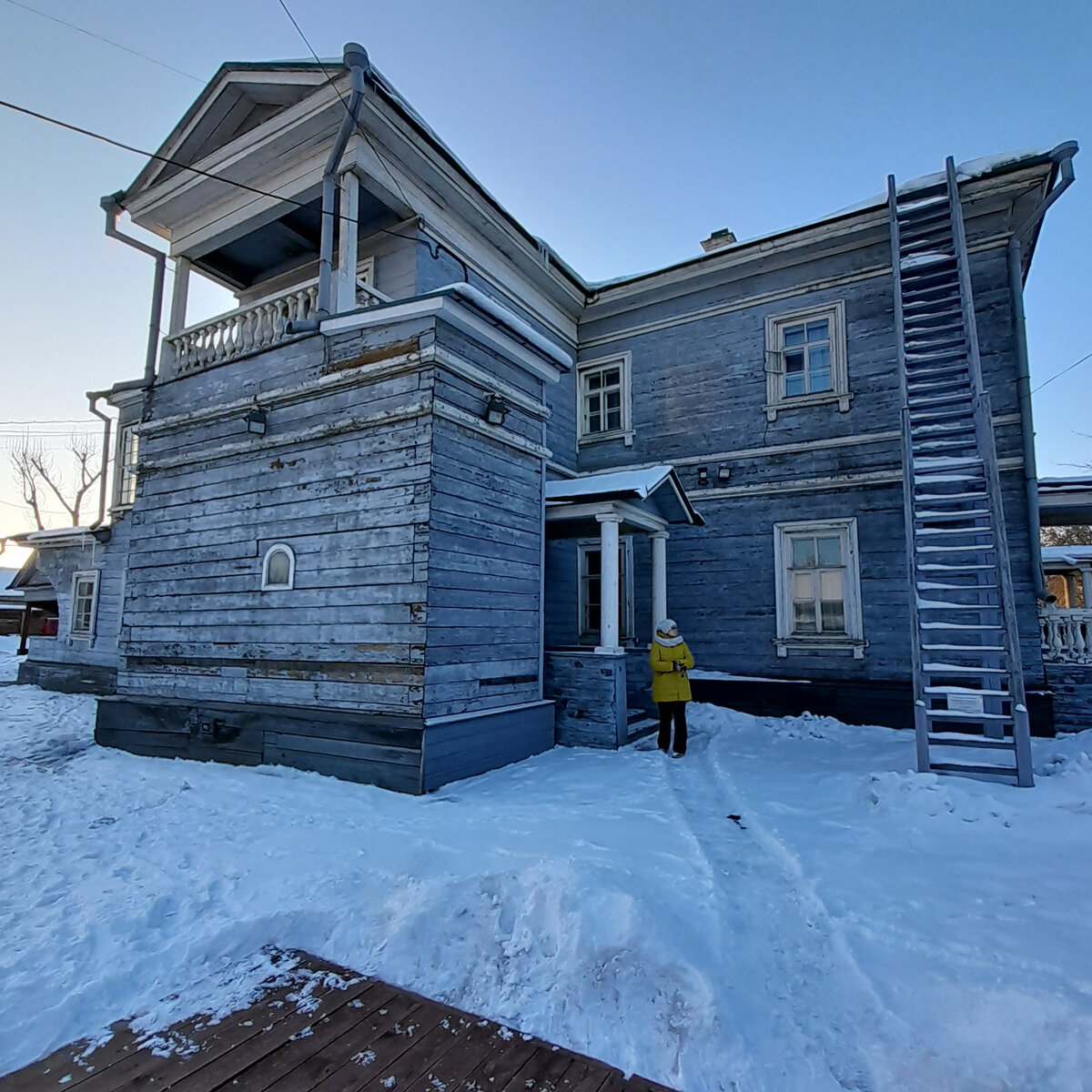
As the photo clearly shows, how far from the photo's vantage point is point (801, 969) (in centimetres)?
292

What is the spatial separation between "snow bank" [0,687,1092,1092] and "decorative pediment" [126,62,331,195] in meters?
7.61

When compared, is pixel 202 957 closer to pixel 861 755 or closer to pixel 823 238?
pixel 861 755

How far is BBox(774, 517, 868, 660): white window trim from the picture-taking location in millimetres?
9055

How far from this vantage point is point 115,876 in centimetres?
395

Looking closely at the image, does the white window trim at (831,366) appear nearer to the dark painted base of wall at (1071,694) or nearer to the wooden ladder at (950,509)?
the wooden ladder at (950,509)

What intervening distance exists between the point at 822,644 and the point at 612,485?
385cm

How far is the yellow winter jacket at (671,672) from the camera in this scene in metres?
7.35

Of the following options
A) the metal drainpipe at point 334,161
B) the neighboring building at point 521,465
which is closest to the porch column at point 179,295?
the neighboring building at point 521,465

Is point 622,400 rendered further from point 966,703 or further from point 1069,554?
point 1069,554

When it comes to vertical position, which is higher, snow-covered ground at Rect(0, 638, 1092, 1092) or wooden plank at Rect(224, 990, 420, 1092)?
snow-covered ground at Rect(0, 638, 1092, 1092)

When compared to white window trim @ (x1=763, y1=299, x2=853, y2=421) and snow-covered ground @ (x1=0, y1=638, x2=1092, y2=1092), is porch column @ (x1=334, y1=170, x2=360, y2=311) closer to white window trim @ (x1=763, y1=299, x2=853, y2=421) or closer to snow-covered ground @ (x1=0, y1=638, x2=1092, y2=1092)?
snow-covered ground @ (x1=0, y1=638, x2=1092, y2=1092)

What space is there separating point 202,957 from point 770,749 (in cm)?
630

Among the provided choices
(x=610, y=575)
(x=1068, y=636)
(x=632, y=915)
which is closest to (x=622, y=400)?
(x=610, y=575)

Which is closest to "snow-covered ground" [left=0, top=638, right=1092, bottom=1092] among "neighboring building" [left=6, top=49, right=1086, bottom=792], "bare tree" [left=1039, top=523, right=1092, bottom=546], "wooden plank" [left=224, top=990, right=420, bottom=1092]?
"wooden plank" [left=224, top=990, right=420, bottom=1092]
